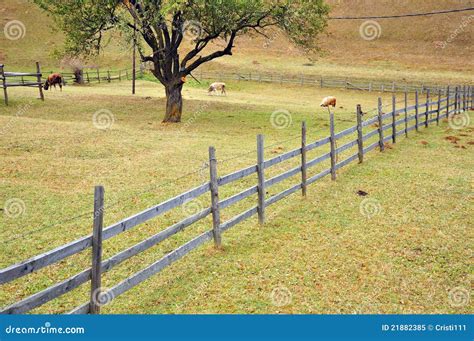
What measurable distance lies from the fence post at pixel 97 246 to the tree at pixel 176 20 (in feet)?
63.4

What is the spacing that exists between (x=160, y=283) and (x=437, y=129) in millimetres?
22014

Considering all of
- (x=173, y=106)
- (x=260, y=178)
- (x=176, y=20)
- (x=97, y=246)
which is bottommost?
(x=260, y=178)

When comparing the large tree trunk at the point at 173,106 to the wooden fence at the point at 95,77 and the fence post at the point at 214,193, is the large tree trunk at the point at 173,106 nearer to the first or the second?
the fence post at the point at 214,193

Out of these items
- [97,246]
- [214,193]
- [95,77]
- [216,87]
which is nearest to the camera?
[97,246]

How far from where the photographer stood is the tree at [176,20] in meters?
25.0

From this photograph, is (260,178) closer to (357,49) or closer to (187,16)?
(187,16)

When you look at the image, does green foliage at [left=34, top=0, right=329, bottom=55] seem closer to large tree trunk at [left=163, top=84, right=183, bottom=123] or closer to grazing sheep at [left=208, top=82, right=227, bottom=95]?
large tree trunk at [left=163, top=84, right=183, bottom=123]

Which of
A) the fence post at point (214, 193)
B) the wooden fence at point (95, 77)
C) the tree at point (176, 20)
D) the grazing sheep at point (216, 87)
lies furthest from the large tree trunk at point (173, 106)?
the wooden fence at point (95, 77)

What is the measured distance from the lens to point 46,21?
86750 millimetres

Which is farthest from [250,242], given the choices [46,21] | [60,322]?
[46,21]

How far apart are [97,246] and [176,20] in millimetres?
21957

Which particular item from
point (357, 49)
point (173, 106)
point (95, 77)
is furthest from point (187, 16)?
point (357, 49)

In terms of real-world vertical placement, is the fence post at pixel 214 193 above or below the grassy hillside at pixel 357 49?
below

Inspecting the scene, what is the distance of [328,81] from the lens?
57.7 m
